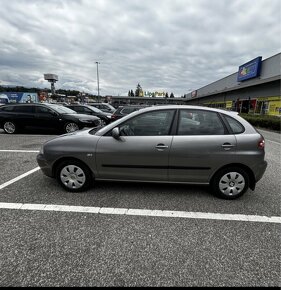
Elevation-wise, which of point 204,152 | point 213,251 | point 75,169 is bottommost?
point 213,251

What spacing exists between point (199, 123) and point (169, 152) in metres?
0.73

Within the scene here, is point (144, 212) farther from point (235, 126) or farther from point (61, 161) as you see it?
point (235, 126)

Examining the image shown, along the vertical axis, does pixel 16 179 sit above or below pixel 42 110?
below

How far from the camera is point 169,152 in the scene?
11.6 ft

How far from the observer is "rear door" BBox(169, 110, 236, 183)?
3.52 metres

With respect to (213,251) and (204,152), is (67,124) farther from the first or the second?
(213,251)

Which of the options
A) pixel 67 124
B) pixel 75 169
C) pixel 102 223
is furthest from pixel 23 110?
pixel 102 223

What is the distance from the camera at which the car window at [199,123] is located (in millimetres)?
3623

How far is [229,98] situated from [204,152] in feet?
129

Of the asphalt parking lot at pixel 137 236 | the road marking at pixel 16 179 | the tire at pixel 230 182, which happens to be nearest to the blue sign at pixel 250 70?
the asphalt parking lot at pixel 137 236

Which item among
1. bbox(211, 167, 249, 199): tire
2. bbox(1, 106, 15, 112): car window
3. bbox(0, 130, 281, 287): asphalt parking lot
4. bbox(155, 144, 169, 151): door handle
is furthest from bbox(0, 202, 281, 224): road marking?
bbox(1, 106, 15, 112): car window

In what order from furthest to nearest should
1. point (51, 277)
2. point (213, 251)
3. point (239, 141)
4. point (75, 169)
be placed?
point (75, 169) → point (239, 141) → point (213, 251) → point (51, 277)

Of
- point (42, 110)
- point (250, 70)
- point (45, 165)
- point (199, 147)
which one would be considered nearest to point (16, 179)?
point (45, 165)

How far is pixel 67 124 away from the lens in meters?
10.2
